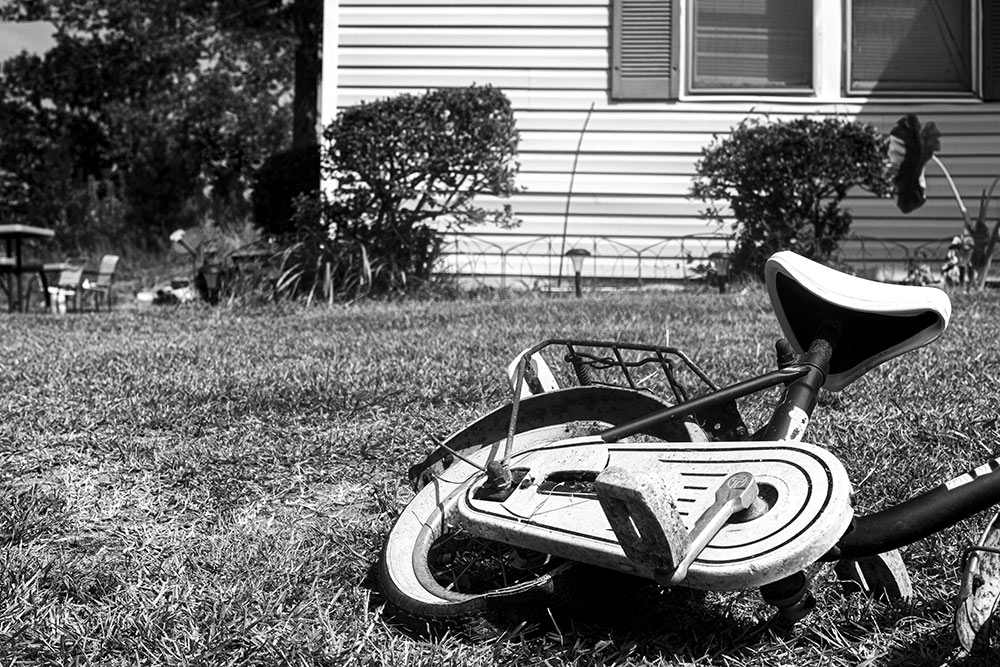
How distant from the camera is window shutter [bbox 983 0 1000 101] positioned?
1017cm

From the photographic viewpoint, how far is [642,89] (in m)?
10.2

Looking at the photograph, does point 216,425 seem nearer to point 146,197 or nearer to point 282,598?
point 282,598

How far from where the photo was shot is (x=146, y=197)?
18188mm

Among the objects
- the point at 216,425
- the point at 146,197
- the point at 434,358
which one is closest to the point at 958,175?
the point at 434,358

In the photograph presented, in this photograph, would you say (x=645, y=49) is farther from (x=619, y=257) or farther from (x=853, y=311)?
(x=853, y=311)

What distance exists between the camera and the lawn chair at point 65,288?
33.3 ft

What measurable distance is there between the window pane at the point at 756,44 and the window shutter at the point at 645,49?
34cm

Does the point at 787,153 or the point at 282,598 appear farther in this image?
A: the point at 787,153

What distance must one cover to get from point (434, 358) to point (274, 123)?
18.7m

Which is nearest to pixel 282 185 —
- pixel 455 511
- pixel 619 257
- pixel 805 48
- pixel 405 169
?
pixel 405 169

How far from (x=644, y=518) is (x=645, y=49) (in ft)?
29.4

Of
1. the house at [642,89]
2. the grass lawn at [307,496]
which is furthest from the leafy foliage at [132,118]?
the grass lawn at [307,496]

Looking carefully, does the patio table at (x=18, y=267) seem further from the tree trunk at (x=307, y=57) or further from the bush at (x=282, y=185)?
the tree trunk at (x=307, y=57)

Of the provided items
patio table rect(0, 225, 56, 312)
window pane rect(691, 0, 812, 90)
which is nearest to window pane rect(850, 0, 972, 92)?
window pane rect(691, 0, 812, 90)
